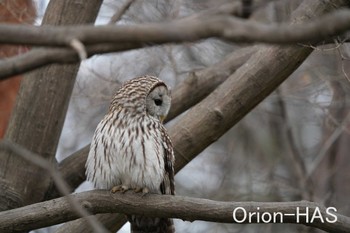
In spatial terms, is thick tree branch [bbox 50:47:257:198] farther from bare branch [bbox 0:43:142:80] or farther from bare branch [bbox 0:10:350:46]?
bare branch [bbox 0:10:350:46]

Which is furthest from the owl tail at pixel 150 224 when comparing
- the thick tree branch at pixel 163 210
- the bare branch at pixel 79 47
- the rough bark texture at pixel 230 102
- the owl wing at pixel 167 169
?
the bare branch at pixel 79 47

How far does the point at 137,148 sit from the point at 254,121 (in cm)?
382

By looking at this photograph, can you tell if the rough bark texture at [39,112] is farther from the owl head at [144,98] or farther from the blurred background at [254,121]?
the owl head at [144,98]

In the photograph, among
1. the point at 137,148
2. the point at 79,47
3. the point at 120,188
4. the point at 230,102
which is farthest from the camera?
the point at 230,102

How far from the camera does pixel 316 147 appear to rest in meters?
8.51

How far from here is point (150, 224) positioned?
Answer: 5172 mm

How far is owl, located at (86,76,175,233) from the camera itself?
488 cm

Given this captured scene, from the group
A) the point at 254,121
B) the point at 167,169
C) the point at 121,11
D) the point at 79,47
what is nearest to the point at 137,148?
the point at 167,169

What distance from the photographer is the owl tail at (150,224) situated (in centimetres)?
516

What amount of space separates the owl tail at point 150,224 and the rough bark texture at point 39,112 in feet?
3.04

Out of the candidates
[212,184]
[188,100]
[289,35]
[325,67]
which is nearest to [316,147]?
[212,184]

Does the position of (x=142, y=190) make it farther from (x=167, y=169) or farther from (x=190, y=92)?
(x=190, y=92)

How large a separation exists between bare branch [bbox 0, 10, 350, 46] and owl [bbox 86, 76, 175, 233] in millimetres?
2535

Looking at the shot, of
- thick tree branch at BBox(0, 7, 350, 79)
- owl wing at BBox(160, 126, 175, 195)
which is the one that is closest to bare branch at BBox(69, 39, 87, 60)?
thick tree branch at BBox(0, 7, 350, 79)
